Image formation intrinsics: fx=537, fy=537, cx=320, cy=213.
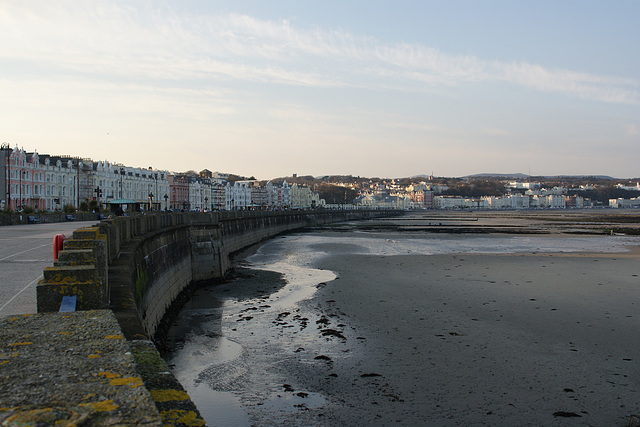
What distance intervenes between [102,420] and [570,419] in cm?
888

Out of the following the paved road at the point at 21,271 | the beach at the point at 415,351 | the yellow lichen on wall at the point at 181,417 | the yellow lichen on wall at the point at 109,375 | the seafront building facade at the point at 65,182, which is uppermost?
the seafront building facade at the point at 65,182

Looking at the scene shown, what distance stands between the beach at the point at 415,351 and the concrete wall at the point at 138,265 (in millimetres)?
1575

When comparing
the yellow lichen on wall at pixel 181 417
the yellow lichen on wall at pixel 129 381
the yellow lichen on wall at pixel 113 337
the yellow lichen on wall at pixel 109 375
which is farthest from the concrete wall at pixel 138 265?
the yellow lichen on wall at pixel 181 417

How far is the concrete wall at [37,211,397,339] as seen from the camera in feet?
22.4

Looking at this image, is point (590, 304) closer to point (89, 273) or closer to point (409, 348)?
point (409, 348)

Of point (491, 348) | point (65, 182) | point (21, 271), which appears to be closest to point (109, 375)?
point (491, 348)

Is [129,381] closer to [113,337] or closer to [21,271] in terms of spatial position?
[113,337]

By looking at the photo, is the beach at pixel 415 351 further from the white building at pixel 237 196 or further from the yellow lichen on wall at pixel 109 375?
the white building at pixel 237 196

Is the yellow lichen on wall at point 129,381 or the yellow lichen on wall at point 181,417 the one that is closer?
the yellow lichen on wall at point 181,417

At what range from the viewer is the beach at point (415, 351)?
33.1 feet

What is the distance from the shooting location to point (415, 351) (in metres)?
13.7

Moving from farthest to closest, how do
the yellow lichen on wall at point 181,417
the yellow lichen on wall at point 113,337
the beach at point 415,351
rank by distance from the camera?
the beach at point 415,351 → the yellow lichen on wall at point 113,337 → the yellow lichen on wall at point 181,417

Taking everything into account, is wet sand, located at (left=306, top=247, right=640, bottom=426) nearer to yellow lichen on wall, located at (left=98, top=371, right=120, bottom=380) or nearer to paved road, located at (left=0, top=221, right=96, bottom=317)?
yellow lichen on wall, located at (left=98, top=371, right=120, bottom=380)

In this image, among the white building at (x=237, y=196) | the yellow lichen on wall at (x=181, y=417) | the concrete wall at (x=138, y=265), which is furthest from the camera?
the white building at (x=237, y=196)
